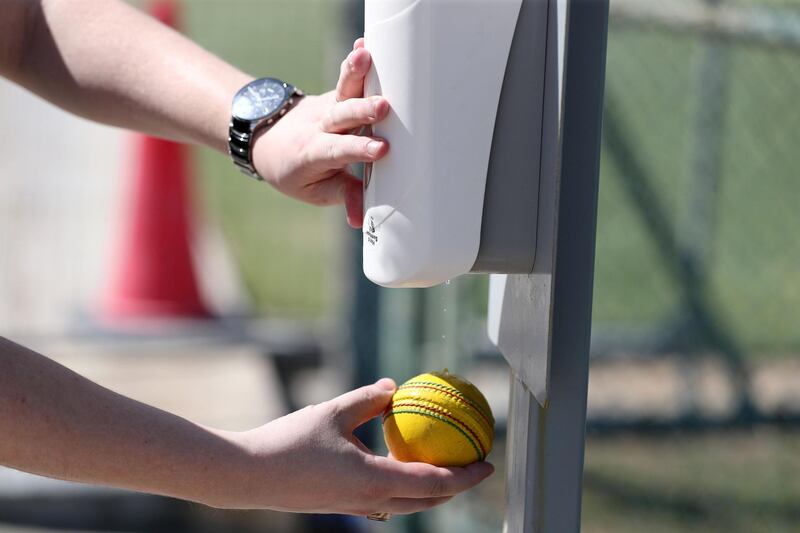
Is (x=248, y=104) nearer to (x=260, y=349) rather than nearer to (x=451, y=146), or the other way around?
(x=451, y=146)

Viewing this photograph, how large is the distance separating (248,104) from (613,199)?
3.79 metres

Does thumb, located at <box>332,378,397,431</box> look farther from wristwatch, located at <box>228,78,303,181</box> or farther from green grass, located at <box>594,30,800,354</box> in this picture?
green grass, located at <box>594,30,800,354</box>

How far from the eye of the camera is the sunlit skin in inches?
48.9

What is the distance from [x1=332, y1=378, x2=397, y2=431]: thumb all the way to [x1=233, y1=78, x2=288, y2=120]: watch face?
1.61 ft

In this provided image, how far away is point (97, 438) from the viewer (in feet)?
4.10

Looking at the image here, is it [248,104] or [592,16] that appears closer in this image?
[592,16]

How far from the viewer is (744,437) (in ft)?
14.8

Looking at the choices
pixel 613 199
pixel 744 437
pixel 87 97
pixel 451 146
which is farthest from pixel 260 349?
pixel 451 146

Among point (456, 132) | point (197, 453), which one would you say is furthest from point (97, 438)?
point (456, 132)

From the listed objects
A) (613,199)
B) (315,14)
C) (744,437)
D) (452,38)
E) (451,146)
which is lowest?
(451,146)

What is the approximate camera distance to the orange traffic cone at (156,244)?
543 cm

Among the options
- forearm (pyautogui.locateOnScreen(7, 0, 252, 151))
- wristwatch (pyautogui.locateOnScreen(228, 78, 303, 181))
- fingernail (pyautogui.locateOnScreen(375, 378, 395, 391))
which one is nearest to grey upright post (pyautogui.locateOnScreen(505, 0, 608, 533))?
fingernail (pyautogui.locateOnScreen(375, 378, 395, 391))

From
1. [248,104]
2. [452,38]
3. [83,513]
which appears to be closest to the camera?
[452,38]

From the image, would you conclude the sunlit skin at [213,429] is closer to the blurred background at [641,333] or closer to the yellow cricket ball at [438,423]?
the yellow cricket ball at [438,423]
